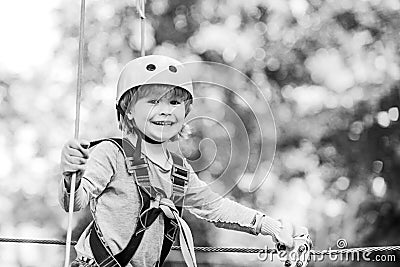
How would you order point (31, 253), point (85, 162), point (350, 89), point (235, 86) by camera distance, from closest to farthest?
point (85, 162), point (31, 253), point (235, 86), point (350, 89)

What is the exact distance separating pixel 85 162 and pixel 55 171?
37.0 inches

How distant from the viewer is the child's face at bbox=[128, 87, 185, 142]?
0.77 m

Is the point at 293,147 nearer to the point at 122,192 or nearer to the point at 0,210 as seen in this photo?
the point at 0,210

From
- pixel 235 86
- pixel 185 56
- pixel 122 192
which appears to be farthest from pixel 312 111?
pixel 122 192

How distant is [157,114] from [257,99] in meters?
0.87

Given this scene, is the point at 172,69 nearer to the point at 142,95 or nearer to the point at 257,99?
the point at 142,95

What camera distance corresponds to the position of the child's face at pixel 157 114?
77cm

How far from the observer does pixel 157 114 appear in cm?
77

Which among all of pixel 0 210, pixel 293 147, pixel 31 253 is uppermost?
pixel 293 147

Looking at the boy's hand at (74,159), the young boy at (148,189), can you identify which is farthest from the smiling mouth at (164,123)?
the boy's hand at (74,159)

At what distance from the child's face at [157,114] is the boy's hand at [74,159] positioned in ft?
0.41

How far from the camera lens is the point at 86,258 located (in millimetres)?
727
